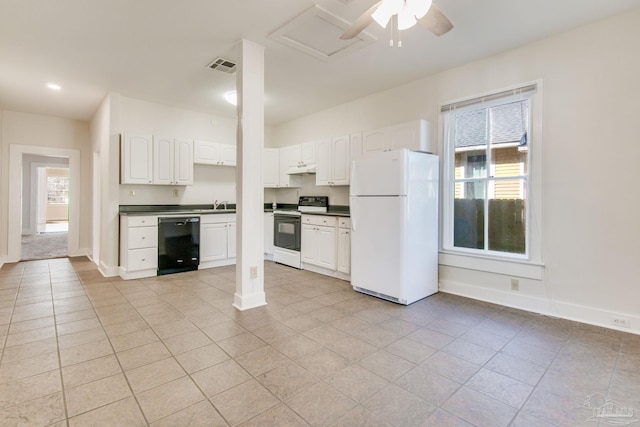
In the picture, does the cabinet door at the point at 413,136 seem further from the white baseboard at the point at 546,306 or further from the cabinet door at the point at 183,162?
the cabinet door at the point at 183,162

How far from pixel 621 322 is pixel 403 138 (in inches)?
108

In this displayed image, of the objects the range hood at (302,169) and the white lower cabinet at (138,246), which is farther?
the range hood at (302,169)

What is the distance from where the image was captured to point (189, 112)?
5.53 metres

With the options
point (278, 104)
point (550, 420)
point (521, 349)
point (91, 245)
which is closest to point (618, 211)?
point (521, 349)

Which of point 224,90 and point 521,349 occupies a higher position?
point 224,90

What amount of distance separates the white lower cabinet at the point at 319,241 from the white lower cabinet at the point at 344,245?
0.09m

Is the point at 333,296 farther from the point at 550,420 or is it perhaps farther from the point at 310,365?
the point at 550,420

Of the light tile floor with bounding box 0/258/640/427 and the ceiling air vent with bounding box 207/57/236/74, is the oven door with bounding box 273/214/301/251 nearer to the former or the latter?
the light tile floor with bounding box 0/258/640/427

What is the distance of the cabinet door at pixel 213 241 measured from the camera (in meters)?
5.05

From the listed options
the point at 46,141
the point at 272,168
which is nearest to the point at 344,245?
the point at 272,168

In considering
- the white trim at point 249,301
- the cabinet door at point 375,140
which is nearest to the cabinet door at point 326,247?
the cabinet door at point 375,140

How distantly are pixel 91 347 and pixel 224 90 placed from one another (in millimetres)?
3603

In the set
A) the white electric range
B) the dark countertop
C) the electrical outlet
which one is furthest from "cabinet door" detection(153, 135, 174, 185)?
the electrical outlet

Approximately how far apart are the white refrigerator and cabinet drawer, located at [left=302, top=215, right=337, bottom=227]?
673 millimetres
